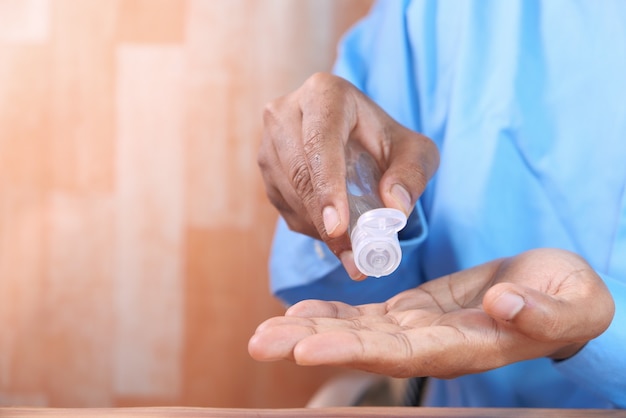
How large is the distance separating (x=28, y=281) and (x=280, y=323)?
0.69m

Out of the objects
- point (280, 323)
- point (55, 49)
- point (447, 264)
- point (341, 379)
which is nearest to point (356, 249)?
point (280, 323)

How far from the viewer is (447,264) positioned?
2.09ft

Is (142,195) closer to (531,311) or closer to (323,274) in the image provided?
(323,274)

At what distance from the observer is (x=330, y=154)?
17.6 inches

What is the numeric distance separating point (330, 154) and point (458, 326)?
0.14 metres

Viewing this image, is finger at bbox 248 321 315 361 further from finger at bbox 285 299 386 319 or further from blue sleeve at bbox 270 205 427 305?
blue sleeve at bbox 270 205 427 305

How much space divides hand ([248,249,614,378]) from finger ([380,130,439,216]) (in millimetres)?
70

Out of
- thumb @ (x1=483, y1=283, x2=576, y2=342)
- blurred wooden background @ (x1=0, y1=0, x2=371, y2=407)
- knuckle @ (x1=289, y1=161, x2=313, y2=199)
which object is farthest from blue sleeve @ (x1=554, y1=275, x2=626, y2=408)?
blurred wooden background @ (x1=0, y1=0, x2=371, y2=407)

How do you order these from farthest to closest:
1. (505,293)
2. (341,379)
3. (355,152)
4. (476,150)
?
(341,379), (476,150), (355,152), (505,293)

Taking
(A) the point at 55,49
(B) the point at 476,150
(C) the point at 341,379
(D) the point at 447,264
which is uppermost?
(A) the point at 55,49

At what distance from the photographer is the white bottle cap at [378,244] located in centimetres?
40

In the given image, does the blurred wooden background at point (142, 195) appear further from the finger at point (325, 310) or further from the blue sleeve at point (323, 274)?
the finger at point (325, 310)

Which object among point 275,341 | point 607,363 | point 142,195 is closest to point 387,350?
point 275,341

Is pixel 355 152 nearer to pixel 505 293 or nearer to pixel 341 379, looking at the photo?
pixel 505 293
